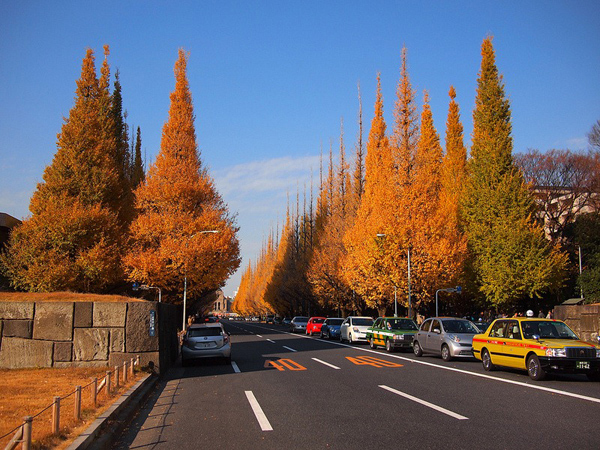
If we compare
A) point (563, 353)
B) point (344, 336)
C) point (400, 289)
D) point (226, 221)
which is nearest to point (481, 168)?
point (400, 289)


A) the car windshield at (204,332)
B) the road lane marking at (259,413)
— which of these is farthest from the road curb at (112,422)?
the car windshield at (204,332)

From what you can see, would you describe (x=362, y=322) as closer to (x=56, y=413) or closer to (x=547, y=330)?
(x=547, y=330)

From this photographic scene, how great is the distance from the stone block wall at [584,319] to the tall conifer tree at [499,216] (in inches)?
352

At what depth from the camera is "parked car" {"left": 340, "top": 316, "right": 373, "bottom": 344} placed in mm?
29359

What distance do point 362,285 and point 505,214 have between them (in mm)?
10645

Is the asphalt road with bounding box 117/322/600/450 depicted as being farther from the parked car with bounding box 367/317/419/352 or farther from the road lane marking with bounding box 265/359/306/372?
the parked car with bounding box 367/317/419/352

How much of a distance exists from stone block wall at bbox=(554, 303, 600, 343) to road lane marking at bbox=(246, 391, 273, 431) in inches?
687

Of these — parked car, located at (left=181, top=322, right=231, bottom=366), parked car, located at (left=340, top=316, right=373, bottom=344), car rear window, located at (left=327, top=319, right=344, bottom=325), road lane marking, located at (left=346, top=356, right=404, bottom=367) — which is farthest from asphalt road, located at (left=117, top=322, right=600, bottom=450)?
car rear window, located at (left=327, top=319, right=344, bottom=325)

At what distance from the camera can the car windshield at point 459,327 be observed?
63.7 feet

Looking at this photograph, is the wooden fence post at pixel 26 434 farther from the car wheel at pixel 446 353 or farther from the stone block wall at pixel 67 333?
the car wheel at pixel 446 353

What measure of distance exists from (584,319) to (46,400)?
22065 millimetres

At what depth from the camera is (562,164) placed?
150 feet

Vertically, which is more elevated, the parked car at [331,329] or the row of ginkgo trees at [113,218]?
the row of ginkgo trees at [113,218]

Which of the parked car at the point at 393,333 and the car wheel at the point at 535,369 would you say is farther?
the parked car at the point at 393,333
